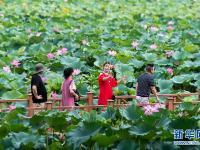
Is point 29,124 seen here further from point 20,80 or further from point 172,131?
point 20,80

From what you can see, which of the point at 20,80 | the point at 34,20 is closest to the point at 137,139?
the point at 20,80

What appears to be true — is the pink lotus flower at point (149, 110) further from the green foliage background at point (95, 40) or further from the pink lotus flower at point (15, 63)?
the pink lotus flower at point (15, 63)

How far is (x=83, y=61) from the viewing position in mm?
12688

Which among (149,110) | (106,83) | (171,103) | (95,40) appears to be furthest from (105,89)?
(95,40)

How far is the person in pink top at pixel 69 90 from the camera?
28.3ft

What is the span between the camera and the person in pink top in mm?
8641

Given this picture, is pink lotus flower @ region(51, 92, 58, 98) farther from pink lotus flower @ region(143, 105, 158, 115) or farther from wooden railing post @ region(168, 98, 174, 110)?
pink lotus flower @ region(143, 105, 158, 115)

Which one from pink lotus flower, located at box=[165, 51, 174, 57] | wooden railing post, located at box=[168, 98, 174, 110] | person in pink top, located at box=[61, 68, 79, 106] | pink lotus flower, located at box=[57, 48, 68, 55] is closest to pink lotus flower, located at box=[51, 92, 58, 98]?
person in pink top, located at box=[61, 68, 79, 106]

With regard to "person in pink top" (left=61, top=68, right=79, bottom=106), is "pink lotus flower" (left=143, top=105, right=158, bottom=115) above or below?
below

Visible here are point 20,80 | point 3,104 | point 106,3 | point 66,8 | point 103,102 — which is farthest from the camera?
point 106,3

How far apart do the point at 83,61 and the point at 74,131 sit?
5266mm

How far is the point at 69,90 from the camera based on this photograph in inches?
341

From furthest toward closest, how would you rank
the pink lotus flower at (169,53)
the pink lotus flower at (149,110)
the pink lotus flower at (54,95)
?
the pink lotus flower at (169,53), the pink lotus flower at (54,95), the pink lotus flower at (149,110)

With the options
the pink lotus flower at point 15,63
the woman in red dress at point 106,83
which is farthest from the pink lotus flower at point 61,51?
the woman in red dress at point 106,83
